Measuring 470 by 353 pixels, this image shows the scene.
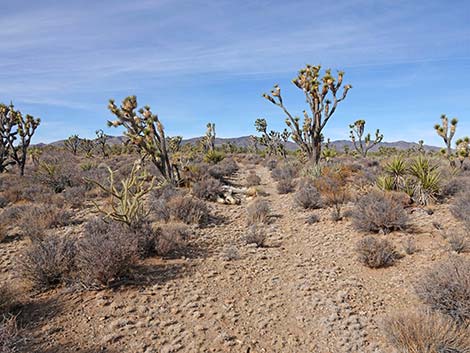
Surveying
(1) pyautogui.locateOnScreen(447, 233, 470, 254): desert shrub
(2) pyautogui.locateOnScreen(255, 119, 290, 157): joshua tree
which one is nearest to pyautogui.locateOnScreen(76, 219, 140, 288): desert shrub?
(1) pyautogui.locateOnScreen(447, 233, 470, 254): desert shrub

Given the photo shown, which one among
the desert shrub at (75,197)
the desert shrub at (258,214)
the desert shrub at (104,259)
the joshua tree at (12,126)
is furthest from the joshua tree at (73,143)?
the desert shrub at (104,259)

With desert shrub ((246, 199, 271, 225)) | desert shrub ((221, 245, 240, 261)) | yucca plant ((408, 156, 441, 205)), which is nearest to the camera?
desert shrub ((221, 245, 240, 261))

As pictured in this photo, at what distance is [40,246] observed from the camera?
200 inches

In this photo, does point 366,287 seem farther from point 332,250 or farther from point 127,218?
point 127,218

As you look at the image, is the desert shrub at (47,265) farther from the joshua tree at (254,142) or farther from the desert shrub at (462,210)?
the joshua tree at (254,142)

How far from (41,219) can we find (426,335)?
8232 millimetres

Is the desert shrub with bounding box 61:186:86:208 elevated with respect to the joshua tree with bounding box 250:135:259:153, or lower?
lower

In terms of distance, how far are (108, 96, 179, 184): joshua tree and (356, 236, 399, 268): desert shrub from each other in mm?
8491

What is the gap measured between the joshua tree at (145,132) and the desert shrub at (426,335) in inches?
402

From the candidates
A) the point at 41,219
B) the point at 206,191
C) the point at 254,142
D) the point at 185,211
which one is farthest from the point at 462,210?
the point at 254,142

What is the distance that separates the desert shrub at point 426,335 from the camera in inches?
119

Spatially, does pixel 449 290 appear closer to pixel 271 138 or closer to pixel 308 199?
pixel 308 199

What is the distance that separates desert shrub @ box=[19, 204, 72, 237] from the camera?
23.4 ft

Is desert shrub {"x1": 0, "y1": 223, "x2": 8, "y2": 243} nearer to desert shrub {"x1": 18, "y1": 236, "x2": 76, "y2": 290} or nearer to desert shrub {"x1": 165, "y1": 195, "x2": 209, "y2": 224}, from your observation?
desert shrub {"x1": 18, "y1": 236, "x2": 76, "y2": 290}
